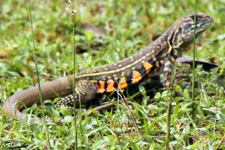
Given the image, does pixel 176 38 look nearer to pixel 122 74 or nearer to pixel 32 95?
pixel 122 74

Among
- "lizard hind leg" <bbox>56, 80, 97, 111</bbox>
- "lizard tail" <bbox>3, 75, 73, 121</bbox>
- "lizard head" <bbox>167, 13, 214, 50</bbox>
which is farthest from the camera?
"lizard head" <bbox>167, 13, 214, 50</bbox>

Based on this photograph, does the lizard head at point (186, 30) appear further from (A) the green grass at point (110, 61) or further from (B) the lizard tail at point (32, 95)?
(B) the lizard tail at point (32, 95)

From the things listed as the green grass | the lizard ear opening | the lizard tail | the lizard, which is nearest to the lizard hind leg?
the lizard

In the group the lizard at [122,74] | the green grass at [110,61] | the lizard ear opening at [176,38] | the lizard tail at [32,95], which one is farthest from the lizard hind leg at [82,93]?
the lizard ear opening at [176,38]

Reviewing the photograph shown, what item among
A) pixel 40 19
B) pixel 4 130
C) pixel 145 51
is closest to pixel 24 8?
pixel 40 19

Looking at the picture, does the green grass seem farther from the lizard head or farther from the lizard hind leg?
the lizard head

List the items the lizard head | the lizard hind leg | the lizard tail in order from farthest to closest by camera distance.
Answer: the lizard head, the lizard hind leg, the lizard tail
